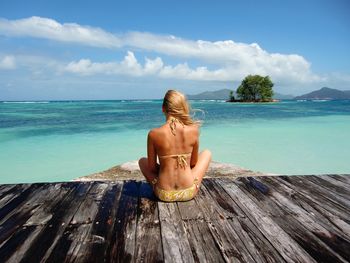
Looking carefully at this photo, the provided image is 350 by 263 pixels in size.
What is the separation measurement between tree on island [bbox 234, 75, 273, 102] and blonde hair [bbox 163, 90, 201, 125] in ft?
260

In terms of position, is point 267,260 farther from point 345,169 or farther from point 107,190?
point 345,169

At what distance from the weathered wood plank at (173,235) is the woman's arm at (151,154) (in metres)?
0.49

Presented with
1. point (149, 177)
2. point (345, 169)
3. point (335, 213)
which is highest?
point (149, 177)

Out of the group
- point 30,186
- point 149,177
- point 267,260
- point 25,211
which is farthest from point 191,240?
point 30,186

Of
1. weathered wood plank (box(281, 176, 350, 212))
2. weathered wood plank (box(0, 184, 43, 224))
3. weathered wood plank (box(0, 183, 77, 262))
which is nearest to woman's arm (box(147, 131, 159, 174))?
weathered wood plank (box(0, 183, 77, 262))

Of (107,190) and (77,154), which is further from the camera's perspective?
(77,154)

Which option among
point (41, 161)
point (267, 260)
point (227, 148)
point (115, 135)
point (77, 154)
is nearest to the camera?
point (267, 260)

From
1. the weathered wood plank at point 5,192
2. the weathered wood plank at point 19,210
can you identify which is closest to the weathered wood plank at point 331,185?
the weathered wood plank at point 19,210

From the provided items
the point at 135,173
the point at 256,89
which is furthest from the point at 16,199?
the point at 256,89

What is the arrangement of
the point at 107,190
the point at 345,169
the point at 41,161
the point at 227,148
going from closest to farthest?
1. the point at 107,190
2. the point at 345,169
3. the point at 41,161
4. the point at 227,148

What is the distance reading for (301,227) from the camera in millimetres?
2953

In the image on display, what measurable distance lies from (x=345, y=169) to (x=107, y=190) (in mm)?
11286

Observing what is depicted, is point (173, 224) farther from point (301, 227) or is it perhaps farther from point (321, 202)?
point (321, 202)

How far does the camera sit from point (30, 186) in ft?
14.1
